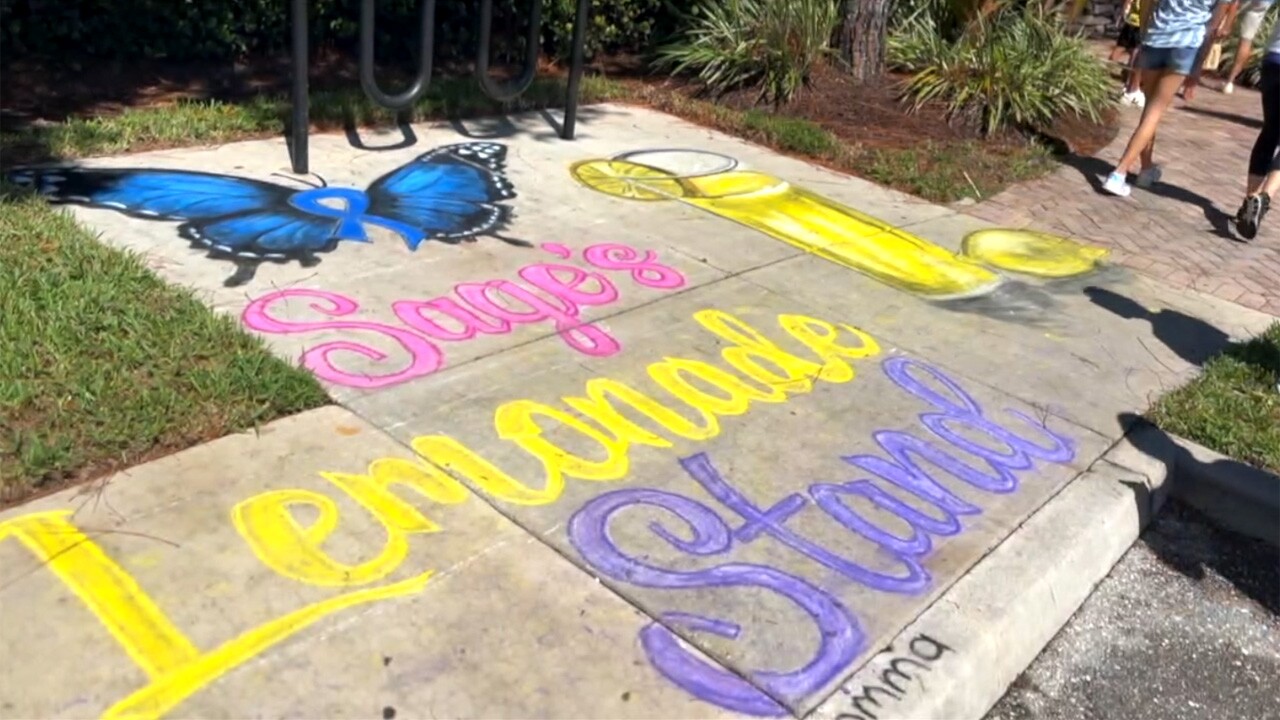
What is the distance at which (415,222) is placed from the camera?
18.2ft

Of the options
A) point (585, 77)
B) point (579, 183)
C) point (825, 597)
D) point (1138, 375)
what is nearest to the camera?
point (825, 597)

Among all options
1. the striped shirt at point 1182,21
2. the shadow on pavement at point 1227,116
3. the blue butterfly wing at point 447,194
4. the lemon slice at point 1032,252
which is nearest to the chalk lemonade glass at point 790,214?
the lemon slice at point 1032,252

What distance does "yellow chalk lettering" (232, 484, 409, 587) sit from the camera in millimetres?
3027

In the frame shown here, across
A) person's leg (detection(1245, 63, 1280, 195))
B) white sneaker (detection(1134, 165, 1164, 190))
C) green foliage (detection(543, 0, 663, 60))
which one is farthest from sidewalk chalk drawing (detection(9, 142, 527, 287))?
person's leg (detection(1245, 63, 1280, 195))

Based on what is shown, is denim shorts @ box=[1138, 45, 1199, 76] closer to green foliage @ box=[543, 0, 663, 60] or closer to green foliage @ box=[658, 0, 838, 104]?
green foliage @ box=[658, 0, 838, 104]

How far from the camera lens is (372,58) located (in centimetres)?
628

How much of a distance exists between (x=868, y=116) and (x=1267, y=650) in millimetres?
5716

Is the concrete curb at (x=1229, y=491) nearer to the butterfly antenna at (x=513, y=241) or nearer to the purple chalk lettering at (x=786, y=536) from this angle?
the purple chalk lettering at (x=786, y=536)

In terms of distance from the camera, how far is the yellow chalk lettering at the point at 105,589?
2689 mm

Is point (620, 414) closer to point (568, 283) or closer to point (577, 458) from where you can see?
point (577, 458)

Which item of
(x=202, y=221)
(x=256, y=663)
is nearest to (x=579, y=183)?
(x=202, y=221)

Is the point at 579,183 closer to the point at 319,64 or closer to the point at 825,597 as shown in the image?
the point at 319,64

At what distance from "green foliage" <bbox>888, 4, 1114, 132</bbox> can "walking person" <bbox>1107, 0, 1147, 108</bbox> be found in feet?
3.36

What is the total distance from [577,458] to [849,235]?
3017mm
